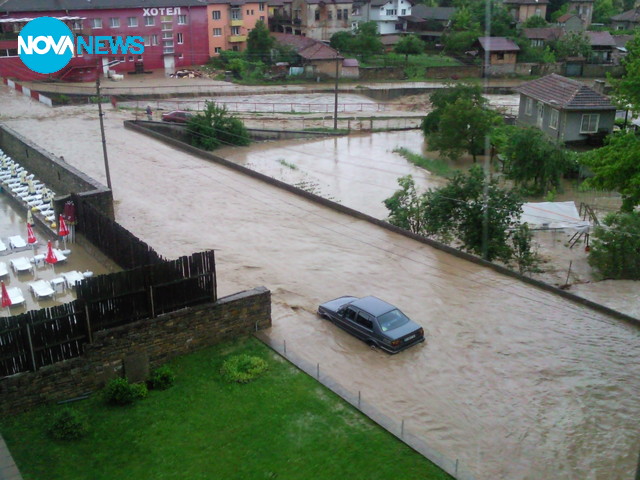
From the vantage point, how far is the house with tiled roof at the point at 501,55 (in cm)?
7250

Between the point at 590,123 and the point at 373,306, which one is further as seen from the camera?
the point at 590,123

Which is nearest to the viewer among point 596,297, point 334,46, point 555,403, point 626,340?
point 555,403

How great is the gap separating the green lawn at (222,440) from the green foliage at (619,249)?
40.8 feet

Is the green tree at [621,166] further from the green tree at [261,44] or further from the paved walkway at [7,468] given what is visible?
the green tree at [261,44]

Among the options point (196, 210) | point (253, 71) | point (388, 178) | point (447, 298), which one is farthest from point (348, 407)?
point (253, 71)

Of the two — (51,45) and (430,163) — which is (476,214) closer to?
(430,163)

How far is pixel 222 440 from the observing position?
10953 millimetres

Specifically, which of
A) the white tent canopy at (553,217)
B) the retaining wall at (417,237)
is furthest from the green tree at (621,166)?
the white tent canopy at (553,217)

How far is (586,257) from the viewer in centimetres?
2339

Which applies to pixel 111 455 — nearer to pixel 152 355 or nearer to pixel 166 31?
pixel 152 355

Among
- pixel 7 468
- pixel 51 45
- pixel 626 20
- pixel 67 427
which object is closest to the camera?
pixel 7 468

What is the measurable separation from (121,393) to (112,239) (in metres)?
6.82

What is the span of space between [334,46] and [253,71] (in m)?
13.9

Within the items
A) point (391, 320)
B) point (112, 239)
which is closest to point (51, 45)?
point (112, 239)
